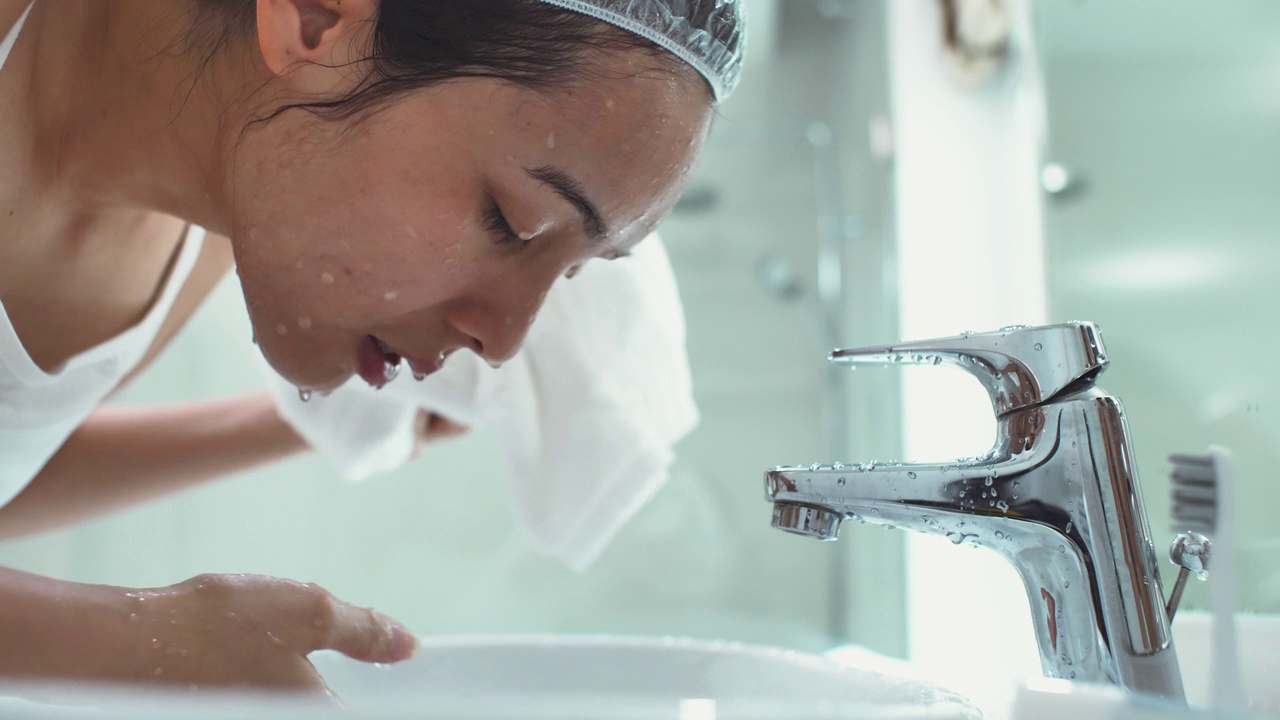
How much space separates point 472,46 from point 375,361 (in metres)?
0.23

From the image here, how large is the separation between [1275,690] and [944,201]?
0.81 metres

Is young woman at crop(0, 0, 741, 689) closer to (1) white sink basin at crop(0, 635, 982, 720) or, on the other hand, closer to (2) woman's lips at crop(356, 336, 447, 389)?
(2) woman's lips at crop(356, 336, 447, 389)

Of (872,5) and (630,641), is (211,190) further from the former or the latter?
(872,5)

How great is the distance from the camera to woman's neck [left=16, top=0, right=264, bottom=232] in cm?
64

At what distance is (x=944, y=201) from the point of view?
4.01 ft

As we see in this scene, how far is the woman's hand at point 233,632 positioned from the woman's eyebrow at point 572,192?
0.86 ft

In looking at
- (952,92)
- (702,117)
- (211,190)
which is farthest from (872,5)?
(211,190)

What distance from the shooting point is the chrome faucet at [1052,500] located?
18.4 inches

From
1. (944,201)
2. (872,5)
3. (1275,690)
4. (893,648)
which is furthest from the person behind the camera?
(872,5)

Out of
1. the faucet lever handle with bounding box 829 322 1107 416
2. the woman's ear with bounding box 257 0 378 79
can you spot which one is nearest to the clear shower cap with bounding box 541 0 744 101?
the woman's ear with bounding box 257 0 378 79

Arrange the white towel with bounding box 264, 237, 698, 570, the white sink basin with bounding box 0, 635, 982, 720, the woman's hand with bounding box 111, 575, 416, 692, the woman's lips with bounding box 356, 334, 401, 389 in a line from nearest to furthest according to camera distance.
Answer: the woman's hand with bounding box 111, 575, 416, 692, the white sink basin with bounding box 0, 635, 982, 720, the woman's lips with bounding box 356, 334, 401, 389, the white towel with bounding box 264, 237, 698, 570

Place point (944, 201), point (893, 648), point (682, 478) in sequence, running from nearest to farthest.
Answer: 1. point (944, 201)
2. point (893, 648)
3. point (682, 478)

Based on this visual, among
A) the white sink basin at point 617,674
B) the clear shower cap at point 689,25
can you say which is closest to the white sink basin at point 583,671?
the white sink basin at point 617,674

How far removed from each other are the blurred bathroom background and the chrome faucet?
9.0 inches
